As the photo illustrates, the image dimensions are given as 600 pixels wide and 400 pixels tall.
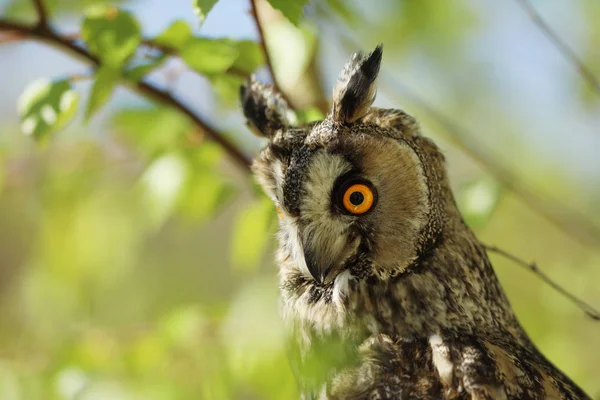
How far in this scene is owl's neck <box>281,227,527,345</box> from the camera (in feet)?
6.94

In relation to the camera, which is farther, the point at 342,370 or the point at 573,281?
the point at 573,281

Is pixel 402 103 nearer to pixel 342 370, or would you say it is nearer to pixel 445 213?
pixel 445 213

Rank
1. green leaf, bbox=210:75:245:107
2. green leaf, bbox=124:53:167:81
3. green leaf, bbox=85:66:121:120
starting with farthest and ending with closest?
green leaf, bbox=210:75:245:107 < green leaf, bbox=124:53:167:81 < green leaf, bbox=85:66:121:120

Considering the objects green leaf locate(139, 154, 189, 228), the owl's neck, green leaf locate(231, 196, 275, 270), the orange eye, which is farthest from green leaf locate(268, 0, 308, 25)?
green leaf locate(139, 154, 189, 228)

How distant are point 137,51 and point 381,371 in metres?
1.19

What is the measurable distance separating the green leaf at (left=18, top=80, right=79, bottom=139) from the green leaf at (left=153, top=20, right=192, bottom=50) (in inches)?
12.5

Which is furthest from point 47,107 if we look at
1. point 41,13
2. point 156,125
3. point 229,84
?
point 156,125

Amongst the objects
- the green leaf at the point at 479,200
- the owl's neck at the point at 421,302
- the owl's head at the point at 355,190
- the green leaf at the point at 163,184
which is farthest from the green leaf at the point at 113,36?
the green leaf at the point at 479,200

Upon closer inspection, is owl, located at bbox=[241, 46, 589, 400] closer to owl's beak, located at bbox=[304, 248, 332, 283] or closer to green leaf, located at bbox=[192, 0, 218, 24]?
owl's beak, located at bbox=[304, 248, 332, 283]

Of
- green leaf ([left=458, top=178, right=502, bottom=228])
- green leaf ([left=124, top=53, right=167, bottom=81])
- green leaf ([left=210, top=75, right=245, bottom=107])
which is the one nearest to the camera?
green leaf ([left=124, top=53, right=167, bottom=81])

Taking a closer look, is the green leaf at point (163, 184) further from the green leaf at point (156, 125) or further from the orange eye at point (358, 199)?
the orange eye at point (358, 199)

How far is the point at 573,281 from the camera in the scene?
352 centimetres

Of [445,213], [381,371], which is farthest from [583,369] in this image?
[381,371]

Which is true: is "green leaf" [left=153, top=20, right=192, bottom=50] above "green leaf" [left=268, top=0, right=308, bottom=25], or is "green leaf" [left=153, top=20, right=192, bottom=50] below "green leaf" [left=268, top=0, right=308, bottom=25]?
below
